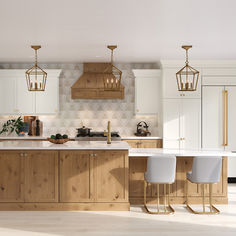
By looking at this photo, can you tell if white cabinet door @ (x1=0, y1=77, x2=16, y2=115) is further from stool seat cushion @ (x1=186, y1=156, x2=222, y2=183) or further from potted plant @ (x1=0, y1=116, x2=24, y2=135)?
stool seat cushion @ (x1=186, y1=156, x2=222, y2=183)

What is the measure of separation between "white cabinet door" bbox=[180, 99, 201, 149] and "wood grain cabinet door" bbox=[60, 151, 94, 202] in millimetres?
2795

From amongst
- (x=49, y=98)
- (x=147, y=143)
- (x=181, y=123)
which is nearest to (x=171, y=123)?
(x=181, y=123)

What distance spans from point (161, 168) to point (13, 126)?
4.12 metres

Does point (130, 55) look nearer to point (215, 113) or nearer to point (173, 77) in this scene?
point (173, 77)

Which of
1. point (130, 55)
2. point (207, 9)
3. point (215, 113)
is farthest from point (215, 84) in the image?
point (207, 9)

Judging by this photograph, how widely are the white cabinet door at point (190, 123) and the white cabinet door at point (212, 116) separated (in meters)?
0.12

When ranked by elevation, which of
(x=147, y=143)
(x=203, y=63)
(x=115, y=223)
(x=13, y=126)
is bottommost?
(x=115, y=223)

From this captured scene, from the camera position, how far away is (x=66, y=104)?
25.2 ft

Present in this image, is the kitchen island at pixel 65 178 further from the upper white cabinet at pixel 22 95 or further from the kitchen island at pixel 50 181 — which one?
the upper white cabinet at pixel 22 95

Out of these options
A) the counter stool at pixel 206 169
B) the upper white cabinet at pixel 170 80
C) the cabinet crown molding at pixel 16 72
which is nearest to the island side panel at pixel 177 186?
the counter stool at pixel 206 169

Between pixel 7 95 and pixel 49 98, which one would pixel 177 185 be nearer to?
pixel 49 98

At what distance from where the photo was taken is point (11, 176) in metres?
4.90

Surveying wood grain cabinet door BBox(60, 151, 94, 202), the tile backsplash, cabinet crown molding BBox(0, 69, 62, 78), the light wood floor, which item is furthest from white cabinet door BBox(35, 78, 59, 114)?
the light wood floor

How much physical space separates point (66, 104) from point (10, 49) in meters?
2.02
